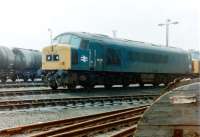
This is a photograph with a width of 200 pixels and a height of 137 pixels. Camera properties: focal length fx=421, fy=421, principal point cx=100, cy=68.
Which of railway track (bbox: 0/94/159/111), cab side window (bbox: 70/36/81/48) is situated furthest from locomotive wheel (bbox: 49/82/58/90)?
railway track (bbox: 0/94/159/111)

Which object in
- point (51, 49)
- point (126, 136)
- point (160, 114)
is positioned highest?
point (51, 49)

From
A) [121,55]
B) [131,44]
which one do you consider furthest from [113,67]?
[131,44]

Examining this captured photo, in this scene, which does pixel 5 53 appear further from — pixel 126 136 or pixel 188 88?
pixel 188 88

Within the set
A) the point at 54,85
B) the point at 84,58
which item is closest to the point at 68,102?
the point at 54,85

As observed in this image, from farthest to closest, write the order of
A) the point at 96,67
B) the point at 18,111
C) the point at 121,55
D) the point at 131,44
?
the point at 131,44 < the point at 121,55 < the point at 96,67 < the point at 18,111

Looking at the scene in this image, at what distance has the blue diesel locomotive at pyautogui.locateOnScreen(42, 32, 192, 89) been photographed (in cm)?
1927

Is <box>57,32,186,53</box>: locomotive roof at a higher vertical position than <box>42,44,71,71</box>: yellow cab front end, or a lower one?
higher

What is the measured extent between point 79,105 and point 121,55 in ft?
28.9

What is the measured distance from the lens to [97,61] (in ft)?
66.7

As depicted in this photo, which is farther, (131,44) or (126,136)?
(131,44)

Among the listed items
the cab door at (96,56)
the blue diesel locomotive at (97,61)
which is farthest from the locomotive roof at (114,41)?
the cab door at (96,56)

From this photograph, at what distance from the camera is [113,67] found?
69.9 feet

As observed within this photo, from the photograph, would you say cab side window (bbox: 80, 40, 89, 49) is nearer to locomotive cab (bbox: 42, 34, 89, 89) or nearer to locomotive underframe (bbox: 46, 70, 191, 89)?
locomotive cab (bbox: 42, 34, 89, 89)

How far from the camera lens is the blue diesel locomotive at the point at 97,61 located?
1927cm
